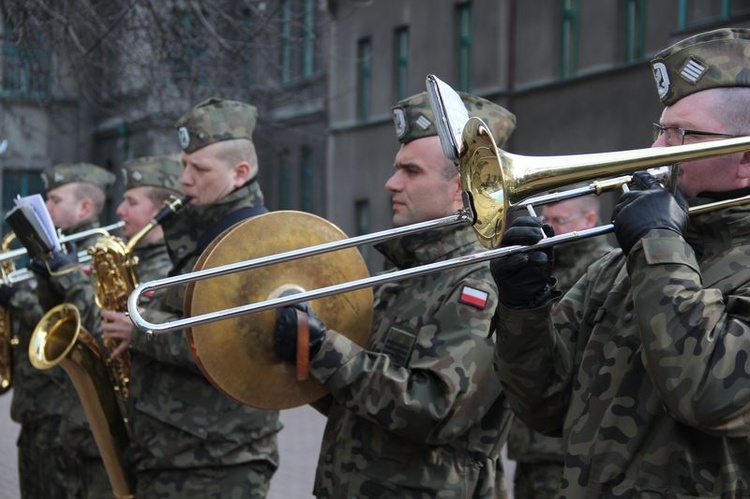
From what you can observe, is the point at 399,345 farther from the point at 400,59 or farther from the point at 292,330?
the point at 400,59

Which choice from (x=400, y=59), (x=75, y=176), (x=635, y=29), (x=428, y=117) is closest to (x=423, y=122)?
(x=428, y=117)

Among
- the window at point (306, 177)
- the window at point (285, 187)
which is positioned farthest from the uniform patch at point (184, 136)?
the window at point (285, 187)

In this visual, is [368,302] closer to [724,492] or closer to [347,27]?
[724,492]

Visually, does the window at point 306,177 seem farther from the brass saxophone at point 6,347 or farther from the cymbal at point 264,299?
the cymbal at point 264,299

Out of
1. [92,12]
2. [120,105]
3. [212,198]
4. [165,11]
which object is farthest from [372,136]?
[212,198]

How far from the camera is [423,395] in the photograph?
14.0 feet

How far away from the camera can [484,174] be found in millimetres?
3270

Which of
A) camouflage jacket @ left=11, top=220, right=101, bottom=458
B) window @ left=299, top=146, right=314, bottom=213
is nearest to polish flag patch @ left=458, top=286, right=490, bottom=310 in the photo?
camouflage jacket @ left=11, top=220, right=101, bottom=458

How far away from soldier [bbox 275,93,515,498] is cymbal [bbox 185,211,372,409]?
0.11 meters

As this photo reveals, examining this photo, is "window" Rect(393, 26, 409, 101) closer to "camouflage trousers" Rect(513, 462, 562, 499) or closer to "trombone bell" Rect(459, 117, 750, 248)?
"camouflage trousers" Rect(513, 462, 562, 499)

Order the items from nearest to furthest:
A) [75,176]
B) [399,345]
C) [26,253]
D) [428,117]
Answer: [399,345]
[428,117]
[26,253]
[75,176]

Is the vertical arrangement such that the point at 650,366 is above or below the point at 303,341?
above

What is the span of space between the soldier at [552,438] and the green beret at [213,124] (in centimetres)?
137

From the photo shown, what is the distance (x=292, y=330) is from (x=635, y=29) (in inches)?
635
